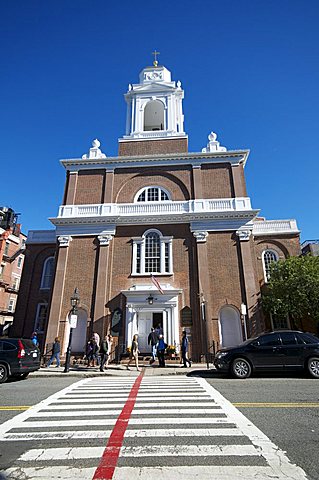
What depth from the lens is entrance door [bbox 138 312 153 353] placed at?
58.5 feet

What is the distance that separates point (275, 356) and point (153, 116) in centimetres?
2448

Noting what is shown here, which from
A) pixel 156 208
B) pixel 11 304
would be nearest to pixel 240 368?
pixel 156 208

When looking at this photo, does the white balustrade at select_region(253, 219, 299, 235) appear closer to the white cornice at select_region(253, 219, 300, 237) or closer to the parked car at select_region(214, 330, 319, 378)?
the white cornice at select_region(253, 219, 300, 237)

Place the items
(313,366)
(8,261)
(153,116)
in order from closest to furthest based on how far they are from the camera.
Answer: (313,366)
(153,116)
(8,261)

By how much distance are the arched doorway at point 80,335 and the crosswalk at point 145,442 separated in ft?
38.9

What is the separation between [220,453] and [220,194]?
740 inches

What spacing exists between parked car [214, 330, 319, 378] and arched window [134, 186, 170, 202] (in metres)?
13.5

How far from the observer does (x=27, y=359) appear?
11156 millimetres

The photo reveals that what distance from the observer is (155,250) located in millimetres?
19797

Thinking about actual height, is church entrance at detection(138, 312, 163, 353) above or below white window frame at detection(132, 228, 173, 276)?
below

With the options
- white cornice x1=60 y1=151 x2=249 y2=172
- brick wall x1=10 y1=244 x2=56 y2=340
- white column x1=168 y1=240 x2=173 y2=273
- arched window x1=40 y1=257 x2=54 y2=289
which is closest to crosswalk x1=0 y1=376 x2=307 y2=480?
white column x1=168 y1=240 x2=173 y2=273

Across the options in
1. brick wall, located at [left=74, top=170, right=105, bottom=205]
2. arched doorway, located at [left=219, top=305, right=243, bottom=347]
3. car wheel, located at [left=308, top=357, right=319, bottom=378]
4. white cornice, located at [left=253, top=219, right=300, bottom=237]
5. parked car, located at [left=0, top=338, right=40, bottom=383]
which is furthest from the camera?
brick wall, located at [left=74, top=170, right=105, bottom=205]

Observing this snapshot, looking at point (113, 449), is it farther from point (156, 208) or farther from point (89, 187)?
point (89, 187)

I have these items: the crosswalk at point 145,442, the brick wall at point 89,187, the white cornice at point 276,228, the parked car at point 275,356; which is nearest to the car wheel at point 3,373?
the crosswalk at point 145,442
